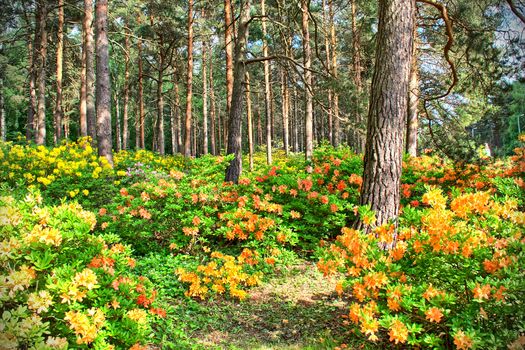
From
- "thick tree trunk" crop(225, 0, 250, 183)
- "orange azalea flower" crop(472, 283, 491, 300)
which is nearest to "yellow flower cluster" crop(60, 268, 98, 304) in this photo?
"orange azalea flower" crop(472, 283, 491, 300)

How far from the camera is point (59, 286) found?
212 centimetres

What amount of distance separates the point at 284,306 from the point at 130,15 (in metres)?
18.3

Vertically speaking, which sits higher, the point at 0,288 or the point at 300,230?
the point at 0,288

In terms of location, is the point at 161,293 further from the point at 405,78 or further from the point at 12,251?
the point at 405,78

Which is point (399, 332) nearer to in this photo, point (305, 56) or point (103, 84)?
point (103, 84)

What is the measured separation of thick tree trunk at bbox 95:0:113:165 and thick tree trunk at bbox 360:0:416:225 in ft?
22.5

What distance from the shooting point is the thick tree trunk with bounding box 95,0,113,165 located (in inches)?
339

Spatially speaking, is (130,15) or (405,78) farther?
(130,15)

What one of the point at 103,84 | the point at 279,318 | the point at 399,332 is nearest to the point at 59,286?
the point at 399,332

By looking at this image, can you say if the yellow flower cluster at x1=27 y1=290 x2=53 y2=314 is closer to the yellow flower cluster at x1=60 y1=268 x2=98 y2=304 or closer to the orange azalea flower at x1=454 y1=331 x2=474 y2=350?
the yellow flower cluster at x1=60 y1=268 x2=98 y2=304

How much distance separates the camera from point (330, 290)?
14.9ft

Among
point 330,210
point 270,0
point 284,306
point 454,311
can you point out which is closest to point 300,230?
point 330,210

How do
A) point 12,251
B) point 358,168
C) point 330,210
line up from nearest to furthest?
point 12,251, point 330,210, point 358,168

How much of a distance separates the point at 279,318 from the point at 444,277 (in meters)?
1.92
